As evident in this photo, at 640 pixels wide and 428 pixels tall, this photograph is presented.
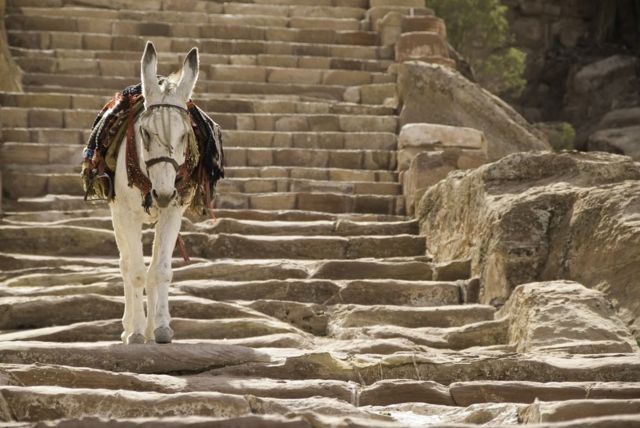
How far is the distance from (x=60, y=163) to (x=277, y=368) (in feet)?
23.3

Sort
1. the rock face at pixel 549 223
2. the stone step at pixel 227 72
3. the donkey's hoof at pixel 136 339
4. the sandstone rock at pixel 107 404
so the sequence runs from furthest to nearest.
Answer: the stone step at pixel 227 72
the rock face at pixel 549 223
the donkey's hoof at pixel 136 339
the sandstone rock at pixel 107 404

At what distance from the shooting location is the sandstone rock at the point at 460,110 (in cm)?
1467

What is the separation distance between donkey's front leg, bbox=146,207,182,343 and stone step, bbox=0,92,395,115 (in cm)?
713

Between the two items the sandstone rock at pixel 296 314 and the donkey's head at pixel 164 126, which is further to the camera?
the sandstone rock at pixel 296 314

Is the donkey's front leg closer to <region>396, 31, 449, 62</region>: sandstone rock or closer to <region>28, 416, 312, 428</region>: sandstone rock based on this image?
<region>28, 416, 312, 428</region>: sandstone rock

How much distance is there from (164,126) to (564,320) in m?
2.79

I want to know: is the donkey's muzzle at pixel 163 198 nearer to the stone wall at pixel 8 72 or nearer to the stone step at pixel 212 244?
the stone step at pixel 212 244

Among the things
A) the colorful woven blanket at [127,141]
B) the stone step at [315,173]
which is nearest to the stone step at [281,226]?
the stone step at [315,173]

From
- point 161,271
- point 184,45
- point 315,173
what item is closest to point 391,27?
point 184,45

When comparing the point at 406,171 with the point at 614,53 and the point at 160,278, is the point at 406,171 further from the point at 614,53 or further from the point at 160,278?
the point at 614,53

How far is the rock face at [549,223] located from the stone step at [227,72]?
5.91 metres

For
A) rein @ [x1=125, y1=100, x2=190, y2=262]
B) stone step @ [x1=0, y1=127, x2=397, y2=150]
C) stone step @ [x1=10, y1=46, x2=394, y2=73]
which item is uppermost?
stone step @ [x1=10, y1=46, x2=394, y2=73]

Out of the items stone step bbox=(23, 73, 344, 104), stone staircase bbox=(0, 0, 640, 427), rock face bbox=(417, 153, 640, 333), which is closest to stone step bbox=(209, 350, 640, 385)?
stone staircase bbox=(0, 0, 640, 427)

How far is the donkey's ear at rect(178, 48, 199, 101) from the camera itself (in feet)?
25.9
